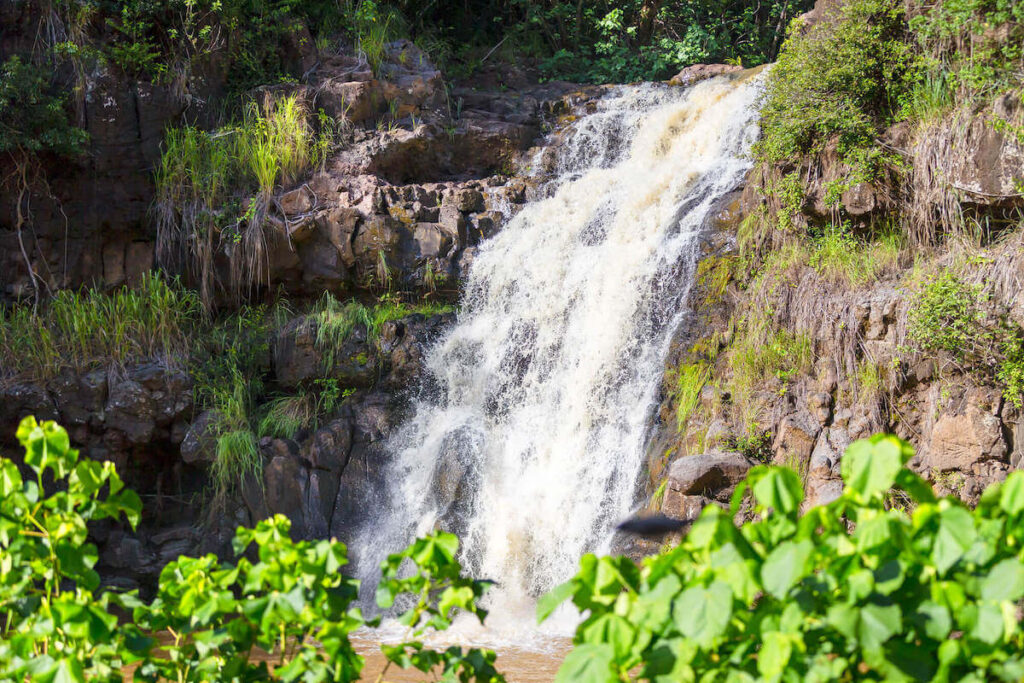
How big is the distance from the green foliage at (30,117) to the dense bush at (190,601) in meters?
7.93

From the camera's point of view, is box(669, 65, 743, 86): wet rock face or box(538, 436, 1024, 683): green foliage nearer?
box(538, 436, 1024, 683): green foliage

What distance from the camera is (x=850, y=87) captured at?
7.17 meters

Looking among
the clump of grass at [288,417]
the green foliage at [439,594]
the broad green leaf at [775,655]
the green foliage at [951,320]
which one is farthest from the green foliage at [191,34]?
the broad green leaf at [775,655]

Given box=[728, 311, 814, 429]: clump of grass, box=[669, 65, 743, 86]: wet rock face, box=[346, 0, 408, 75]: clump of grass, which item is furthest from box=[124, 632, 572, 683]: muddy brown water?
box=[669, 65, 743, 86]: wet rock face

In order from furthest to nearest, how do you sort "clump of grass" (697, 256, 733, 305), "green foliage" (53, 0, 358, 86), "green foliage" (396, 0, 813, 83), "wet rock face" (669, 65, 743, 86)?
"green foliage" (396, 0, 813, 83), "wet rock face" (669, 65, 743, 86), "green foliage" (53, 0, 358, 86), "clump of grass" (697, 256, 733, 305)

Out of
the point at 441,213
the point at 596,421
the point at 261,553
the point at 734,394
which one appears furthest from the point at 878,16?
the point at 261,553

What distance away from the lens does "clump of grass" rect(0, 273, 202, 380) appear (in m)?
8.55

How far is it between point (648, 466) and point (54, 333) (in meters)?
5.93

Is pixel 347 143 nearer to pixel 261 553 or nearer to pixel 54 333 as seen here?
pixel 54 333

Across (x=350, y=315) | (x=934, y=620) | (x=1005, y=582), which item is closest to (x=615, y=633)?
(x=934, y=620)

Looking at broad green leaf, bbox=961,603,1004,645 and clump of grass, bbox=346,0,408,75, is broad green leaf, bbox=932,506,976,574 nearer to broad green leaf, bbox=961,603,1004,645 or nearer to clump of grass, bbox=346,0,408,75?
broad green leaf, bbox=961,603,1004,645

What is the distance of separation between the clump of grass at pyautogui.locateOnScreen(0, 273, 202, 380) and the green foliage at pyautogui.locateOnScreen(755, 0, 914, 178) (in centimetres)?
598

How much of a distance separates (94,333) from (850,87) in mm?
7210

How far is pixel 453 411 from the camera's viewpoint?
8.45 meters
